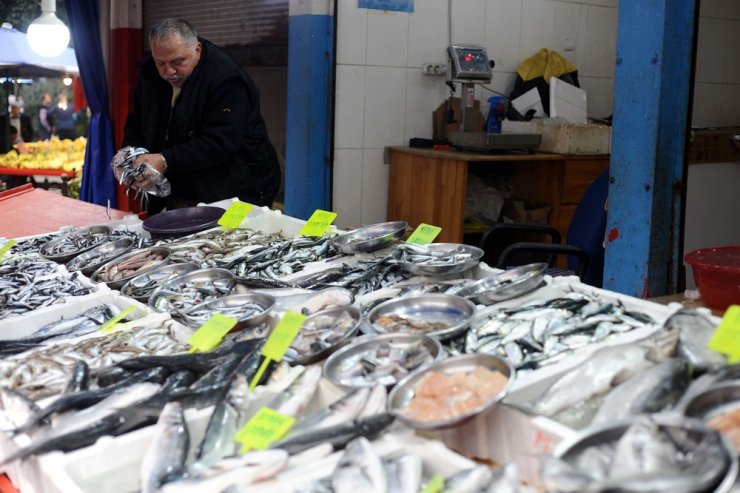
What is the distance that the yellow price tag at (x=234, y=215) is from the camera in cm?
386

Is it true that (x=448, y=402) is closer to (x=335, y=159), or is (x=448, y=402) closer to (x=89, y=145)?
(x=335, y=159)

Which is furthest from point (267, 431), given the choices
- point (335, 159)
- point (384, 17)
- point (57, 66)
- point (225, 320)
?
point (57, 66)

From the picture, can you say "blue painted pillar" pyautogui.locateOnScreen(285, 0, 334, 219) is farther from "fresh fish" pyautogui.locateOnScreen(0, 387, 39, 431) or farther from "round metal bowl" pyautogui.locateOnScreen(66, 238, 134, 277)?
"fresh fish" pyautogui.locateOnScreen(0, 387, 39, 431)

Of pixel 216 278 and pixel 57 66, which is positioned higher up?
pixel 57 66

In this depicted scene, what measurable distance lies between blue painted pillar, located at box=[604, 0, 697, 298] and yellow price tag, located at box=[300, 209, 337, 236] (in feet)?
4.43

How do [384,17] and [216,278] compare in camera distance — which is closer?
[216,278]

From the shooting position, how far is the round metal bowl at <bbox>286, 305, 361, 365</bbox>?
6.77 feet

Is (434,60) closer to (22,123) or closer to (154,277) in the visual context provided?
(154,277)

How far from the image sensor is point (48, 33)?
22.5 ft

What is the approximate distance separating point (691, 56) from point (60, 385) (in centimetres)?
299

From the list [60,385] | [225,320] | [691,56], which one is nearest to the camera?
[60,385]

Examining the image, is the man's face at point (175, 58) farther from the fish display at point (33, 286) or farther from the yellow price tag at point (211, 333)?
the yellow price tag at point (211, 333)

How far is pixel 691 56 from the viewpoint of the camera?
3498 mm

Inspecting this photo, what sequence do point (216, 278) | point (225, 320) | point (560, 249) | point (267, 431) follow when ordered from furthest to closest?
point (560, 249)
point (216, 278)
point (225, 320)
point (267, 431)
